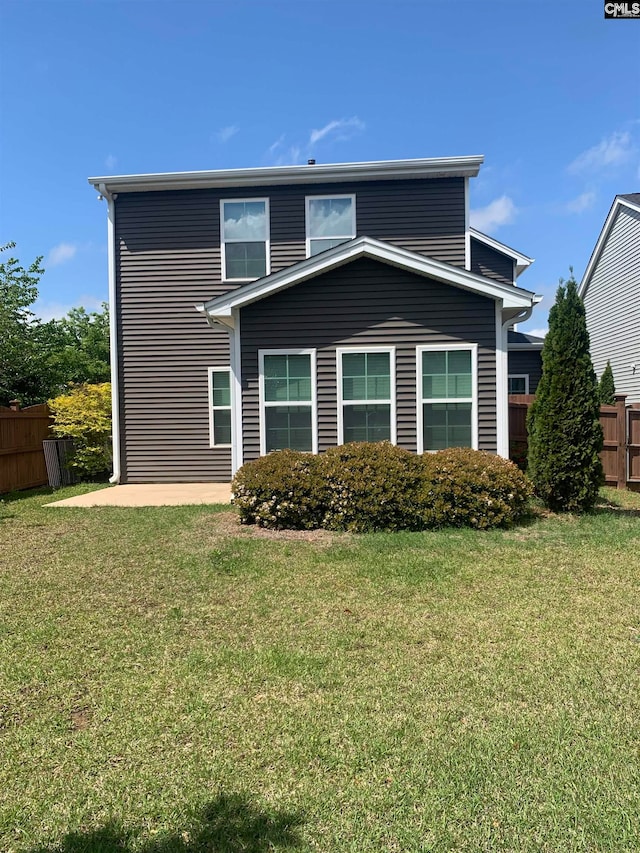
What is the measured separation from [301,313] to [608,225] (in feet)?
42.6

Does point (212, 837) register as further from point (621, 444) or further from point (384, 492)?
point (621, 444)

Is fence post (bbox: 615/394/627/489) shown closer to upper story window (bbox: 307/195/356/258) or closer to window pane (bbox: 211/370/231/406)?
upper story window (bbox: 307/195/356/258)

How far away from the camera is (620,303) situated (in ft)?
50.5

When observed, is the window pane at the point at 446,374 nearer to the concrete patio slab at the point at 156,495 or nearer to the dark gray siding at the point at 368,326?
the dark gray siding at the point at 368,326

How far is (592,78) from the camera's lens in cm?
974

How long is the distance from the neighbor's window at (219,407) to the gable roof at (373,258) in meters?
3.19

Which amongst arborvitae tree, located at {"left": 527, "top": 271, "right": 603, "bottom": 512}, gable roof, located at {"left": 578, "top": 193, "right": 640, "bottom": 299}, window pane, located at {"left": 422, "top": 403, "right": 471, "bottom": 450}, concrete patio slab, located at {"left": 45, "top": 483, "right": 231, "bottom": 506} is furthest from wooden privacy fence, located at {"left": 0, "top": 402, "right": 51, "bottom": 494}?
gable roof, located at {"left": 578, "top": 193, "right": 640, "bottom": 299}

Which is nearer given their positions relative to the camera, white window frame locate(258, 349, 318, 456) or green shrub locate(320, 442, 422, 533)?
green shrub locate(320, 442, 422, 533)

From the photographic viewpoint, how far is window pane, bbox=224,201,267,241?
1093 cm

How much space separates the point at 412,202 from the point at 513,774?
1061cm

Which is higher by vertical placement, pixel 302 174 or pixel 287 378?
pixel 302 174

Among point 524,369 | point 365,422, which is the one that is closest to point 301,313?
point 365,422

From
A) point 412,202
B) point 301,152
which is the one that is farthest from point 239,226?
point 412,202

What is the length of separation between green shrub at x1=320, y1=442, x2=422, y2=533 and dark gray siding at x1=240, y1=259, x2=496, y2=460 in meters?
1.27
